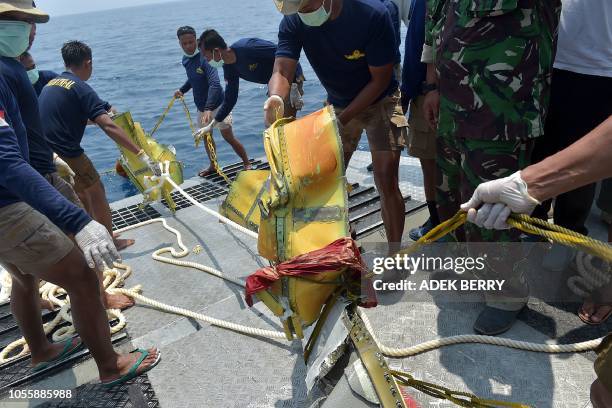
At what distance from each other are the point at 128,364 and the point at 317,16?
7.50 ft

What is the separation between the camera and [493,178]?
7.24ft

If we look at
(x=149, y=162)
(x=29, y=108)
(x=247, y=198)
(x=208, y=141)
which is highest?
(x=29, y=108)

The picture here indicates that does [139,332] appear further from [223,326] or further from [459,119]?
[459,119]

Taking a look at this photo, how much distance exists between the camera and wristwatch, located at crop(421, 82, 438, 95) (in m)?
2.73

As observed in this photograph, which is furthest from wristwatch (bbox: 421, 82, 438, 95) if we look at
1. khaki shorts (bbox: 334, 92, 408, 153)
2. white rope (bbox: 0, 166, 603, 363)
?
white rope (bbox: 0, 166, 603, 363)

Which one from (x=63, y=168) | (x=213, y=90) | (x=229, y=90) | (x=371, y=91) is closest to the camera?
(x=371, y=91)

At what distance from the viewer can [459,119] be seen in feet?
7.41

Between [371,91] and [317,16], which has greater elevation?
[317,16]

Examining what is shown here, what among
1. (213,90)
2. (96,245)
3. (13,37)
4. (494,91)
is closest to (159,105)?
(213,90)

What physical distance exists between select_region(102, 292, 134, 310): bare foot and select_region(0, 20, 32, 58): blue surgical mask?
1626mm

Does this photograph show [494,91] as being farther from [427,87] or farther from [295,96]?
[295,96]

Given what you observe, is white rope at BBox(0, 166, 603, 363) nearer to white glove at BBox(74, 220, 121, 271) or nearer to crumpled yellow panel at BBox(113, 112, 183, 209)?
crumpled yellow panel at BBox(113, 112, 183, 209)

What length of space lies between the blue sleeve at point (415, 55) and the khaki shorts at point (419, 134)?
79 millimetres

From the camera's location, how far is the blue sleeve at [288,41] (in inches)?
116
